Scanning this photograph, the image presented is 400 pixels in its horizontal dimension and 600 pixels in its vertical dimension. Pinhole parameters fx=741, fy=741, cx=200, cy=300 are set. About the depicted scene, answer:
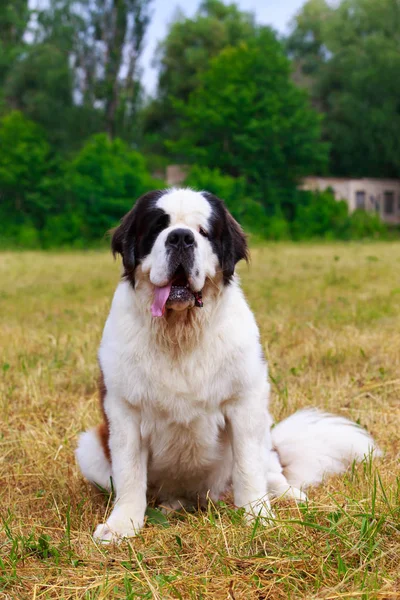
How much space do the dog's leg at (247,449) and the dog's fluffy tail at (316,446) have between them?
49 cm

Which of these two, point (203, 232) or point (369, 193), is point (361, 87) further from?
point (203, 232)

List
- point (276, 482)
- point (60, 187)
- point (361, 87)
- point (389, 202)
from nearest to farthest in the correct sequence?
point (276, 482) < point (60, 187) < point (361, 87) < point (389, 202)

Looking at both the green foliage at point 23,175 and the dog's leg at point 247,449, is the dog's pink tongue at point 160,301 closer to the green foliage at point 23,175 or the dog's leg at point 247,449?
the dog's leg at point 247,449

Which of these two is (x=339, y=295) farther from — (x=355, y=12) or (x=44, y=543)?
(x=355, y=12)

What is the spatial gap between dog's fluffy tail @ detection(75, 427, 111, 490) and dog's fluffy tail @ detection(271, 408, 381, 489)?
0.76m

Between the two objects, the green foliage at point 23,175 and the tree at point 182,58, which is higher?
the tree at point 182,58

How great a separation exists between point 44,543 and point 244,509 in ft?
2.24

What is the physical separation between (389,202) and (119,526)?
32418 millimetres

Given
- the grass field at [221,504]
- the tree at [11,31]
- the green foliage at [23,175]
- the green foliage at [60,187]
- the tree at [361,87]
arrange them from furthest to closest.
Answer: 1. the tree at [361,87]
2. the tree at [11,31]
3. the green foliage at [23,175]
4. the green foliage at [60,187]
5. the grass field at [221,504]

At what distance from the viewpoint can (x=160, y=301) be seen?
2.72m

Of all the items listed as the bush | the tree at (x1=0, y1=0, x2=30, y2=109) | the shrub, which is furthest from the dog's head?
the tree at (x1=0, y1=0, x2=30, y2=109)

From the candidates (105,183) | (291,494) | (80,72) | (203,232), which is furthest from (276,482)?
(80,72)

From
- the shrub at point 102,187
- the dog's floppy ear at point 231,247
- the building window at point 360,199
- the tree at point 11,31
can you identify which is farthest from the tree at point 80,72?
the dog's floppy ear at point 231,247

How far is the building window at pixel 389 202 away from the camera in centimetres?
3331
